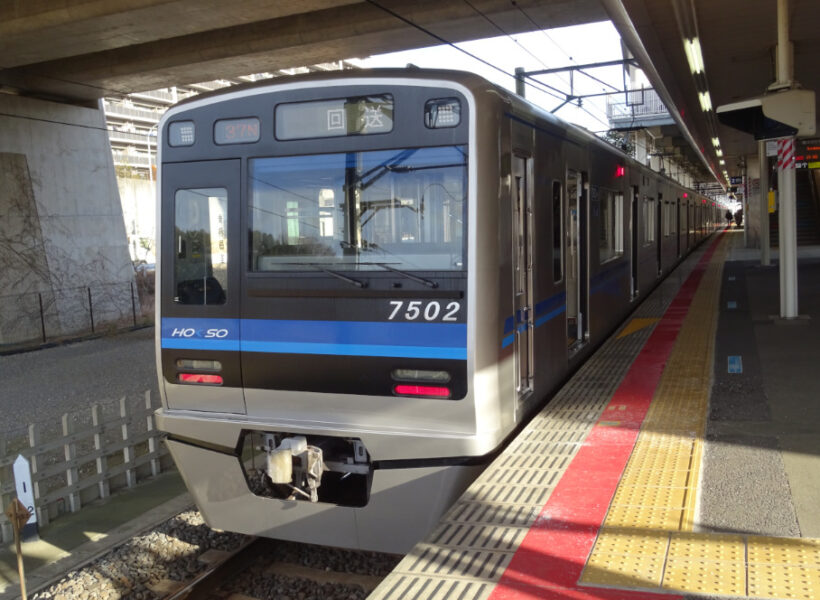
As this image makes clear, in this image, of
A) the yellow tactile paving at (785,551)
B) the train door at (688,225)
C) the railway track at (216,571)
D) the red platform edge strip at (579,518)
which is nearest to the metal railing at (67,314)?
the railway track at (216,571)

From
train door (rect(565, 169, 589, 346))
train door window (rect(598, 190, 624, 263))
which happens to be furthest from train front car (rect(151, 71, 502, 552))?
train door window (rect(598, 190, 624, 263))

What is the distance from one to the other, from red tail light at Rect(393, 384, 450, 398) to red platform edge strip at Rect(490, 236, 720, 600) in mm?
819

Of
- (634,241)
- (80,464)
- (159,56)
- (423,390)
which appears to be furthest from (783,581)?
(159,56)

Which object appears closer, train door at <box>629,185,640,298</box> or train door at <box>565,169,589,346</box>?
train door at <box>565,169,589,346</box>

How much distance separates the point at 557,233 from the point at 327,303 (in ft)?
8.15

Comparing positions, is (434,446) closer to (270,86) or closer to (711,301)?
(270,86)

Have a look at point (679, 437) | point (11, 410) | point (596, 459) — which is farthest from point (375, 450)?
point (11, 410)

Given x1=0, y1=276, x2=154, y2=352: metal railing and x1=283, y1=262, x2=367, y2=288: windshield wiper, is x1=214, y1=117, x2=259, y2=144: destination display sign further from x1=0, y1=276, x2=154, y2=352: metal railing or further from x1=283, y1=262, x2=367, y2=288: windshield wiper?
x1=0, y1=276, x2=154, y2=352: metal railing

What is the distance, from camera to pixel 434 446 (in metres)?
4.30

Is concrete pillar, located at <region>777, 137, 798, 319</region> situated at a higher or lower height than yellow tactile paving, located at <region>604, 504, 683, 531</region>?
higher

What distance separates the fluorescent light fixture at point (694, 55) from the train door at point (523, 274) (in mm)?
8777

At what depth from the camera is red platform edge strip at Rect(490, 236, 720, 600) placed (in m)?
3.06

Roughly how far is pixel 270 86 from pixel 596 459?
3.06 m

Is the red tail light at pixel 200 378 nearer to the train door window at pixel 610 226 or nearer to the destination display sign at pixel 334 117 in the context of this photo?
the destination display sign at pixel 334 117
